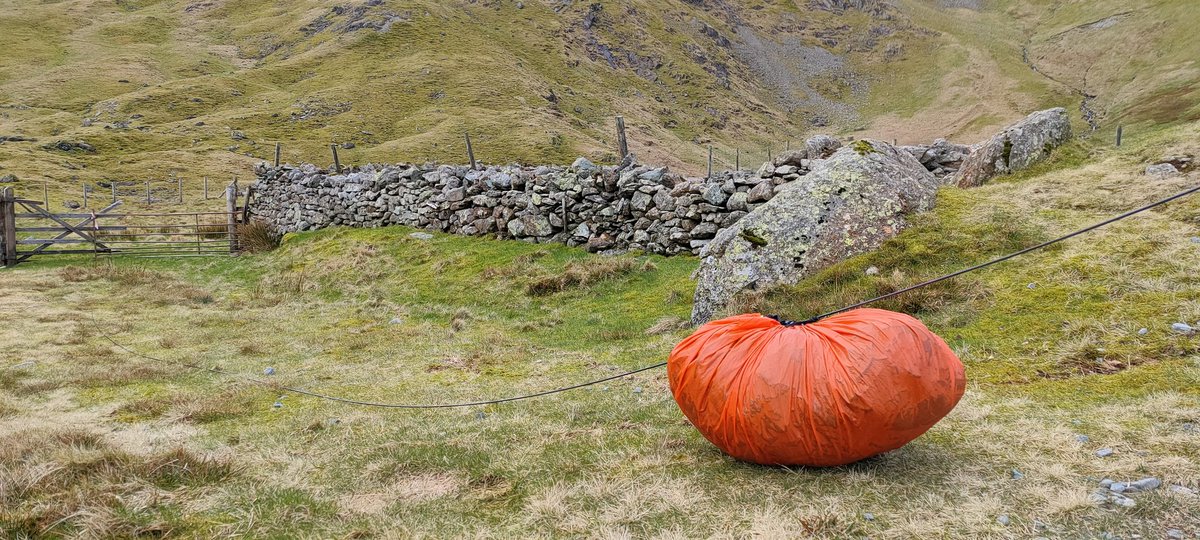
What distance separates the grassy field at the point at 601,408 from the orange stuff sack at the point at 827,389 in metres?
0.28

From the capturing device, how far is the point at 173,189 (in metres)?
48.8

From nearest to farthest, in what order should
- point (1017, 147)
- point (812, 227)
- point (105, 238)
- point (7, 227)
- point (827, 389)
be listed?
1. point (827, 389)
2. point (812, 227)
3. point (1017, 147)
4. point (7, 227)
5. point (105, 238)

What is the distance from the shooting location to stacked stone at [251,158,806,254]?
13336 mm

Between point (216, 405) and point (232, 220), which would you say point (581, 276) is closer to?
point (216, 405)

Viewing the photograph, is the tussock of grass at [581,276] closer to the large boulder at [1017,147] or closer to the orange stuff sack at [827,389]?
the large boulder at [1017,147]

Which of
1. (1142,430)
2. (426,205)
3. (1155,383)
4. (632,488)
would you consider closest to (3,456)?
(632,488)

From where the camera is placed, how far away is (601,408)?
658cm

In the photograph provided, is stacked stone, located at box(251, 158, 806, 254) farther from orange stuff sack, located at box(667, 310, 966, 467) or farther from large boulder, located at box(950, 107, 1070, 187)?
orange stuff sack, located at box(667, 310, 966, 467)

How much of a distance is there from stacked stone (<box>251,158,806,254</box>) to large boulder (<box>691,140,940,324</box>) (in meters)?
1.87

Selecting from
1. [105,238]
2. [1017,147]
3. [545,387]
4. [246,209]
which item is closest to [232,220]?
[246,209]

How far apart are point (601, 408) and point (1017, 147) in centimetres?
1166

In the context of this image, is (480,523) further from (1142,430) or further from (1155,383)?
(1155,383)

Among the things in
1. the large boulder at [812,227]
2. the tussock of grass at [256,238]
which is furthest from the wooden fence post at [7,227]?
the large boulder at [812,227]

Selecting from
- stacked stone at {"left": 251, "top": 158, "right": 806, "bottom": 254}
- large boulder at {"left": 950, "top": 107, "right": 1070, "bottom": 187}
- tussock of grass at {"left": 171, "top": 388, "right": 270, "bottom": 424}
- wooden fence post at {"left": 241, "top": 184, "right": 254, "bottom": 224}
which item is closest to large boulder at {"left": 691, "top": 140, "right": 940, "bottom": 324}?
stacked stone at {"left": 251, "top": 158, "right": 806, "bottom": 254}
